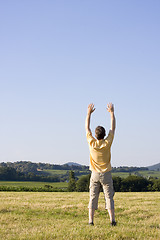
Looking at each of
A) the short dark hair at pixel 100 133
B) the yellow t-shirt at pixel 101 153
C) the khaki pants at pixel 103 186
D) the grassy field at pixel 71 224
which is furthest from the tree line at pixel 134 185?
the short dark hair at pixel 100 133

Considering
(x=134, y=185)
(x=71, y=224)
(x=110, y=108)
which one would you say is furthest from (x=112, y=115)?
(x=134, y=185)

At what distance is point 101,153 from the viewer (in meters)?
8.37

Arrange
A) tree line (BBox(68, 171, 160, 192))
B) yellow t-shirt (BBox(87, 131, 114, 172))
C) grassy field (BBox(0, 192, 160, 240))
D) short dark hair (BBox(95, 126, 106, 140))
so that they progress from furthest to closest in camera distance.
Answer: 1. tree line (BBox(68, 171, 160, 192))
2. short dark hair (BBox(95, 126, 106, 140))
3. yellow t-shirt (BBox(87, 131, 114, 172))
4. grassy field (BBox(0, 192, 160, 240))

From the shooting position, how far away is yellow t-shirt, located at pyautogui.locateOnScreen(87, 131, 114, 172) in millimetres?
8336

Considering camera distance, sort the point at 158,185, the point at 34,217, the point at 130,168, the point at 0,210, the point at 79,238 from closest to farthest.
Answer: the point at 79,238
the point at 34,217
the point at 0,210
the point at 158,185
the point at 130,168

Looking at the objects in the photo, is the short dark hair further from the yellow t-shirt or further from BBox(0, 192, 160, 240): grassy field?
BBox(0, 192, 160, 240): grassy field

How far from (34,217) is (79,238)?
417cm

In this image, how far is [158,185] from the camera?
6431cm

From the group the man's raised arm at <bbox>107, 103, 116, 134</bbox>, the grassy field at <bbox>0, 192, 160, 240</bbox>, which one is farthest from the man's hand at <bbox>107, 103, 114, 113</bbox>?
the grassy field at <bbox>0, 192, 160, 240</bbox>

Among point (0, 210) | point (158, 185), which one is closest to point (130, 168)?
point (158, 185)

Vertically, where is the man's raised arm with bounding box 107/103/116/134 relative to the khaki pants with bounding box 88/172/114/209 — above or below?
above

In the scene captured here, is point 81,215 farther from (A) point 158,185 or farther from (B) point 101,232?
(A) point 158,185

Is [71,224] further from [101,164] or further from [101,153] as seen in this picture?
[101,153]

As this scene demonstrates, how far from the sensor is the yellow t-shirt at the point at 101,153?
8336 mm
